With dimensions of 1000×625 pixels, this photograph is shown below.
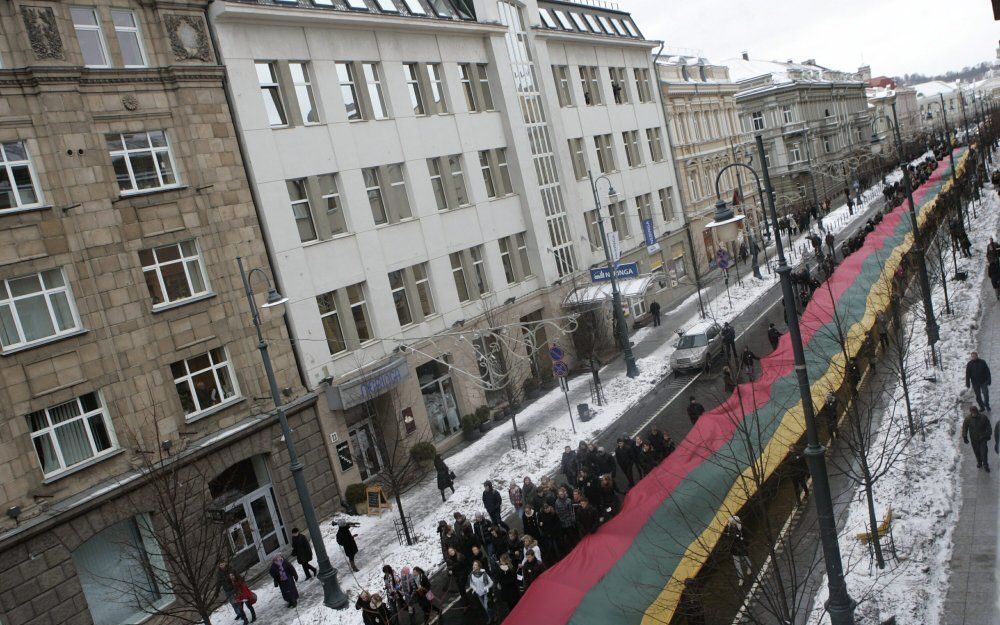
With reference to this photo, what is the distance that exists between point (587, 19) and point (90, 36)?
101 feet

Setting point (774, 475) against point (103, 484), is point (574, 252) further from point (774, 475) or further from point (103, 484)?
point (103, 484)

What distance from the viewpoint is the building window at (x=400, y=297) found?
29031mm

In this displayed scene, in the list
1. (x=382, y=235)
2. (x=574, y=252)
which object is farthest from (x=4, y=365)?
(x=574, y=252)

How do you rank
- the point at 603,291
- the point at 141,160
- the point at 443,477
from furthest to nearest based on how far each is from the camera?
the point at 603,291, the point at 443,477, the point at 141,160

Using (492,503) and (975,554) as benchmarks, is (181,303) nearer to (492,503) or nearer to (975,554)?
(492,503)

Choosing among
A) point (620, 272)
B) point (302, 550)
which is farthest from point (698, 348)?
point (302, 550)

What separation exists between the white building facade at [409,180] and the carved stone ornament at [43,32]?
4937mm

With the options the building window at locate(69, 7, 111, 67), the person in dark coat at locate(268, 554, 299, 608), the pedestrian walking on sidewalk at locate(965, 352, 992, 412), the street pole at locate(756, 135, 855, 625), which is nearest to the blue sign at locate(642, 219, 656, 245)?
the pedestrian walking on sidewalk at locate(965, 352, 992, 412)

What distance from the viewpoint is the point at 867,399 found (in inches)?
903

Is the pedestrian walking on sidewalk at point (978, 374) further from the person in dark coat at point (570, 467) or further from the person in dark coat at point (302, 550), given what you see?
the person in dark coat at point (302, 550)

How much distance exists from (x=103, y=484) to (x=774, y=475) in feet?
52.2

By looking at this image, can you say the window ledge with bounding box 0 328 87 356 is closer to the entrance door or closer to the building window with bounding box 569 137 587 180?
the entrance door

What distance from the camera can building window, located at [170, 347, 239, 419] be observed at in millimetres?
21812

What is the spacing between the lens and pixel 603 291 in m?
36.4
